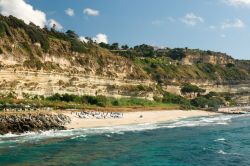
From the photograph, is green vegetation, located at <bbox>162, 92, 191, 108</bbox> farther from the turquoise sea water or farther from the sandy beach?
the turquoise sea water

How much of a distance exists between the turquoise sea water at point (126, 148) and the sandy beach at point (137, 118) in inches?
145

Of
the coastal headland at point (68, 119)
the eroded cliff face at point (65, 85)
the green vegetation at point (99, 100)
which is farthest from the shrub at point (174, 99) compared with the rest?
the coastal headland at point (68, 119)

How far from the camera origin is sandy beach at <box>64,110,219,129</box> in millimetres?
59644

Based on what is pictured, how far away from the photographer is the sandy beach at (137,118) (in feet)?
196

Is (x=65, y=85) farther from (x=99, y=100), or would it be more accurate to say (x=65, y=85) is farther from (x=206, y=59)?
(x=206, y=59)

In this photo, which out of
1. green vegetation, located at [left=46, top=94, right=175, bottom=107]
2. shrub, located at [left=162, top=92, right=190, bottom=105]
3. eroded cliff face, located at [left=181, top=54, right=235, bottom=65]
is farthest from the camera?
eroded cliff face, located at [left=181, top=54, right=235, bottom=65]

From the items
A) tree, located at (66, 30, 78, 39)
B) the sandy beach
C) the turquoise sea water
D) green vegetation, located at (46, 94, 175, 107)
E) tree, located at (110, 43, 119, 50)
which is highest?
tree, located at (110, 43, 119, 50)

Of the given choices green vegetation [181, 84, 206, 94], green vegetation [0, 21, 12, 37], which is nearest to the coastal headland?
green vegetation [0, 21, 12, 37]

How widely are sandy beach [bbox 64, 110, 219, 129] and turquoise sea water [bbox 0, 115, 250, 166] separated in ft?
12.1

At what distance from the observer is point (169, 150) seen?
4069 cm

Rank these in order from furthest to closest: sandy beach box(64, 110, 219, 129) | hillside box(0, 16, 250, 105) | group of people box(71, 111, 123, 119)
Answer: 1. hillside box(0, 16, 250, 105)
2. group of people box(71, 111, 123, 119)
3. sandy beach box(64, 110, 219, 129)

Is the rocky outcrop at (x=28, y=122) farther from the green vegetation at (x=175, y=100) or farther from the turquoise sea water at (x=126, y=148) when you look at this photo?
the green vegetation at (x=175, y=100)

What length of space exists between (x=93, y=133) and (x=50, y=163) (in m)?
19.5

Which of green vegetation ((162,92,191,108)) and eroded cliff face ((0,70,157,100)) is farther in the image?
green vegetation ((162,92,191,108))
